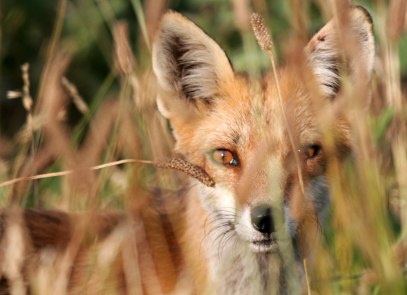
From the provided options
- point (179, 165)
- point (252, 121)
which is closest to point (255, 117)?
point (252, 121)

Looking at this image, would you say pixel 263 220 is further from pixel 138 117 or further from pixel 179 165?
pixel 138 117

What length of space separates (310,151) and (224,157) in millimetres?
454

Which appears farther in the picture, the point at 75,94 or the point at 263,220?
the point at 75,94

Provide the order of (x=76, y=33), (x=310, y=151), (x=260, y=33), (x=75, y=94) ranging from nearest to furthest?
1. (x=260, y=33)
2. (x=310, y=151)
3. (x=75, y=94)
4. (x=76, y=33)

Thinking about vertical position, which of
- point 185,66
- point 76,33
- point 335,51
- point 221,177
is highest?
Result: point 76,33

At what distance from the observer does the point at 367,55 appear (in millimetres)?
2451

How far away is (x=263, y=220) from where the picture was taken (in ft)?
6.77

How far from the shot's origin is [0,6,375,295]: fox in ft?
7.56

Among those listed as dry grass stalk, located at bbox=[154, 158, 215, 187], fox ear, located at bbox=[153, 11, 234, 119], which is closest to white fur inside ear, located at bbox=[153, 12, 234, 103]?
fox ear, located at bbox=[153, 11, 234, 119]

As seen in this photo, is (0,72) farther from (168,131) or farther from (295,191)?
(295,191)

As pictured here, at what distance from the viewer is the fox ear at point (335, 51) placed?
92.0 inches

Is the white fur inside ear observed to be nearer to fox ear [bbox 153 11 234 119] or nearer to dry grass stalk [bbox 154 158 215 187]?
fox ear [bbox 153 11 234 119]

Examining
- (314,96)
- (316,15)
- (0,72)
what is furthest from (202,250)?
(0,72)

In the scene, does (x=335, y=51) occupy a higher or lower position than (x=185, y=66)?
higher
